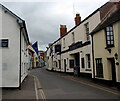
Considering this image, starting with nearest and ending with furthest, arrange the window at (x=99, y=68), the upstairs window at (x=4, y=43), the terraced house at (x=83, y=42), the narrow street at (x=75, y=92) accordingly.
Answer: the narrow street at (x=75, y=92) < the upstairs window at (x=4, y=43) < the window at (x=99, y=68) < the terraced house at (x=83, y=42)

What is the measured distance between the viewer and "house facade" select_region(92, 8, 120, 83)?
12.3 m

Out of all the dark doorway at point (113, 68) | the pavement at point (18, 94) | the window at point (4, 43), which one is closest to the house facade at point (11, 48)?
the window at point (4, 43)

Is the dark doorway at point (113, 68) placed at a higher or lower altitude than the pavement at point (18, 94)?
higher

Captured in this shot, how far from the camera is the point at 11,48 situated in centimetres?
1345

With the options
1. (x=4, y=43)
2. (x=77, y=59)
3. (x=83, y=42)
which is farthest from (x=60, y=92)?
(x=77, y=59)

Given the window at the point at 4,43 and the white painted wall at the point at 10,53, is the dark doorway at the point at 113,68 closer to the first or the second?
the white painted wall at the point at 10,53

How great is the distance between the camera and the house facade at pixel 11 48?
515 inches

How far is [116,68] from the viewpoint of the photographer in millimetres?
12375

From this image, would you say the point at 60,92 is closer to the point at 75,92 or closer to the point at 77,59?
the point at 75,92

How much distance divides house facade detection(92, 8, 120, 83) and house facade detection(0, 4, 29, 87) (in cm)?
661

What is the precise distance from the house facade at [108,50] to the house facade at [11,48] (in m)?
6.61

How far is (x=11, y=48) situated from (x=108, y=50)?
7547mm

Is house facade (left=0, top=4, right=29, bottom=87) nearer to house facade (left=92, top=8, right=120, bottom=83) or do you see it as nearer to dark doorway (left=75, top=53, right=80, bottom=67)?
house facade (left=92, top=8, right=120, bottom=83)

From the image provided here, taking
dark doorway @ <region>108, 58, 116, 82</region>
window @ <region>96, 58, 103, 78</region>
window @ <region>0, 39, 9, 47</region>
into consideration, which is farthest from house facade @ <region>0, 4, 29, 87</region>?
dark doorway @ <region>108, 58, 116, 82</region>
